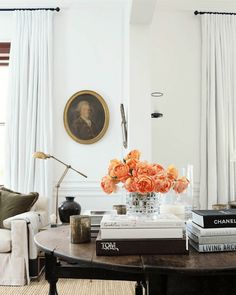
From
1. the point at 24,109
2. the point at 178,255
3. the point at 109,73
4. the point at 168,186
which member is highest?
the point at 109,73

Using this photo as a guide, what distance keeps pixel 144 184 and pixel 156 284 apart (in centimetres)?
38

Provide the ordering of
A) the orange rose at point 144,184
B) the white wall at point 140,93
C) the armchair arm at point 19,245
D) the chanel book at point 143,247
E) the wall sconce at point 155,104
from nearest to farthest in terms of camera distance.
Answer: the chanel book at point 143,247, the orange rose at point 144,184, the armchair arm at point 19,245, the white wall at point 140,93, the wall sconce at point 155,104

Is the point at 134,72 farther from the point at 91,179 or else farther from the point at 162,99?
the point at 91,179

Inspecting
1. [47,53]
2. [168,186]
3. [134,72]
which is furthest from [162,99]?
[168,186]

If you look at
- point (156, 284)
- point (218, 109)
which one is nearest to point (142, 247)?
point (156, 284)

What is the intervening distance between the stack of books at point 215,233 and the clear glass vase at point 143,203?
19 centimetres

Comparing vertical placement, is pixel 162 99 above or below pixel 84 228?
above

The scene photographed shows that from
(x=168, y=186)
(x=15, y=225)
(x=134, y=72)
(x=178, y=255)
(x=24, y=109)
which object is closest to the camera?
(x=178, y=255)

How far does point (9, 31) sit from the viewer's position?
15.1ft

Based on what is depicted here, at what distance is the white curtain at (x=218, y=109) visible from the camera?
14.4ft

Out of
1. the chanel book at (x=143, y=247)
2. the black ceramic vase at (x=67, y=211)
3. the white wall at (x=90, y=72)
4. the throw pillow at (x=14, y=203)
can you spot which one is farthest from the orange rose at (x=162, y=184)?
the white wall at (x=90, y=72)

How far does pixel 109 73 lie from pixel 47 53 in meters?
0.81

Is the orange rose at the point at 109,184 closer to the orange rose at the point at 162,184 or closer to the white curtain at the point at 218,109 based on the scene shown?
the orange rose at the point at 162,184

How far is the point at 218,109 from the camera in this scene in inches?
174
